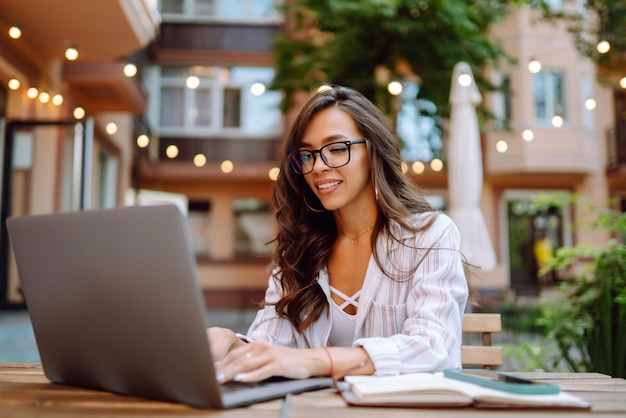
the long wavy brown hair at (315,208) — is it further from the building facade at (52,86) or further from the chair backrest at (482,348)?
the building facade at (52,86)

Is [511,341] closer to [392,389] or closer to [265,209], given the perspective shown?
[392,389]

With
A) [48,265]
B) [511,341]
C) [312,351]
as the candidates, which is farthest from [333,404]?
[511,341]

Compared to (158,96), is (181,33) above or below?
above

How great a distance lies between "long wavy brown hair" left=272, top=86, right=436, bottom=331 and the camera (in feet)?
6.23

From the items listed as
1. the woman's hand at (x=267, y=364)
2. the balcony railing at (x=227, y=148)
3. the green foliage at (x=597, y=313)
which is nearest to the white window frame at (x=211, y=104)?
the balcony railing at (x=227, y=148)

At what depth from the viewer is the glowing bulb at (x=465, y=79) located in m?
6.34

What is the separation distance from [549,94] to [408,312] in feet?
48.0

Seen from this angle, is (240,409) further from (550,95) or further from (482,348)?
(550,95)

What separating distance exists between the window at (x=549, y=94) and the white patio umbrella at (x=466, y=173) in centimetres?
920

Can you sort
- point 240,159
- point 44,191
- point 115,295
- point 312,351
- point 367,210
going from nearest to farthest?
point 115,295 < point 312,351 < point 367,210 < point 44,191 < point 240,159

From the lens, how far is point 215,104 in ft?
51.1

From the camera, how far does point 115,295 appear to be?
3.47 feet

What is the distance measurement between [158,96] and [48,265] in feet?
49.4

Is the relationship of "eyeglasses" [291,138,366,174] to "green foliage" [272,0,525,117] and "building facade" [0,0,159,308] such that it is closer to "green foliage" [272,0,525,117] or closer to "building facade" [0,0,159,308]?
"building facade" [0,0,159,308]
